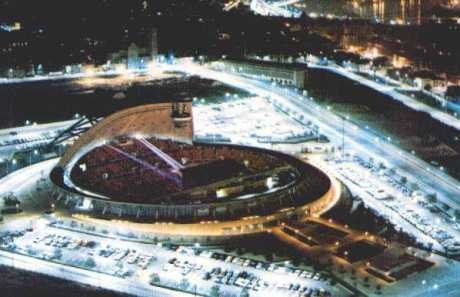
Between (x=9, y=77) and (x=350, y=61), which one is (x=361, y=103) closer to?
(x=350, y=61)

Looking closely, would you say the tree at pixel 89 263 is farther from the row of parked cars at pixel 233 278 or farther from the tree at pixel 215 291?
the tree at pixel 215 291

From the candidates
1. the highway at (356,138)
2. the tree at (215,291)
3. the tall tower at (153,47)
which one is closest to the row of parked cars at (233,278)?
the tree at (215,291)

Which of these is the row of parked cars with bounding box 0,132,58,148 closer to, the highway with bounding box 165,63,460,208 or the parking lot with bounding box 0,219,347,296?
the parking lot with bounding box 0,219,347,296

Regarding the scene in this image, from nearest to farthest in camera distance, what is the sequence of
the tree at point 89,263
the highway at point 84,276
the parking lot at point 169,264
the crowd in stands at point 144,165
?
the highway at point 84,276
the parking lot at point 169,264
the tree at point 89,263
the crowd in stands at point 144,165

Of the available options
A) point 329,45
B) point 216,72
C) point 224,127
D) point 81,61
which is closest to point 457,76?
point 329,45

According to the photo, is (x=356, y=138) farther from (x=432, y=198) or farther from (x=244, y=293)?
(x=244, y=293)

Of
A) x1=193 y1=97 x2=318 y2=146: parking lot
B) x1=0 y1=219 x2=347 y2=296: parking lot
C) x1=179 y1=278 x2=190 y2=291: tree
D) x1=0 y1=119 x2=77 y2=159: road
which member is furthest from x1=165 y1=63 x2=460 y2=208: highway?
x1=0 y1=119 x2=77 y2=159: road
